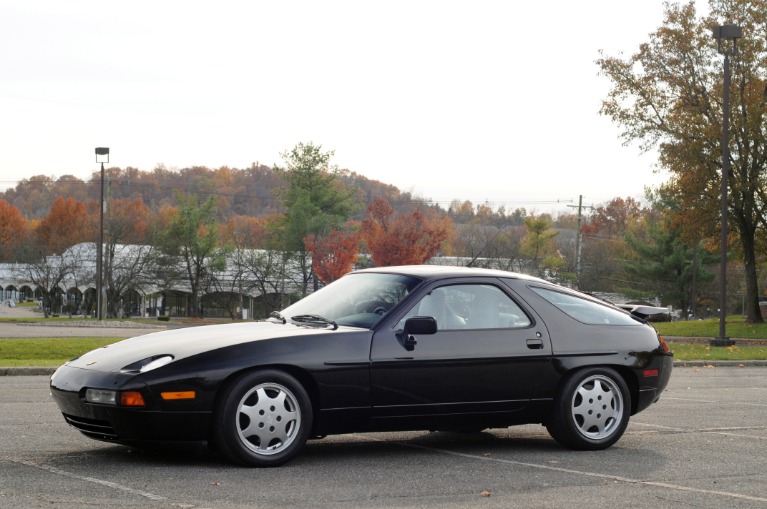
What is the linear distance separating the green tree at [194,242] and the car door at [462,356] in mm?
71873

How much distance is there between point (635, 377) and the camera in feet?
28.8

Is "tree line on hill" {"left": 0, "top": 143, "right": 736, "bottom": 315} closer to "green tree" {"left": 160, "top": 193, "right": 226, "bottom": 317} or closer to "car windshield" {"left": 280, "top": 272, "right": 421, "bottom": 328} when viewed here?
"green tree" {"left": 160, "top": 193, "right": 226, "bottom": 317}

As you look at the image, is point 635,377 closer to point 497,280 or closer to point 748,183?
point 497,280

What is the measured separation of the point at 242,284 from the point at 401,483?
72820 millimetres

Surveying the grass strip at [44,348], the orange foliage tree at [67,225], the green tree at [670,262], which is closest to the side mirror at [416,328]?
the grass strip at [44,348]

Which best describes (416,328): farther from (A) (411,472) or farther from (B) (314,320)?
(A) (411,472)

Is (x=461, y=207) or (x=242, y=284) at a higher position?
(x=461, y=207)

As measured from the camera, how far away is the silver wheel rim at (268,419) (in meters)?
7.29

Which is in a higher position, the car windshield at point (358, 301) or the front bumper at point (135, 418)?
the car windshield at point (358, 301)

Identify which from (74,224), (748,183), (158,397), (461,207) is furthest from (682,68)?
(461,207)

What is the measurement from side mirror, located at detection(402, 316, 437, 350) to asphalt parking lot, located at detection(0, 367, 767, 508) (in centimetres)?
89

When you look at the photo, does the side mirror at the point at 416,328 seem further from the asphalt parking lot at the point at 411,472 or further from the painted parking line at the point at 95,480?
the painted parking line at the point at 95,480

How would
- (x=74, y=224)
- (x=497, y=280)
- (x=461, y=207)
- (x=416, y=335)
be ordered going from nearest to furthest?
1. (x=416, y=335)
2. (x=497, y=280)
3. (x=74, y=224)
4. (x=461, y=207)

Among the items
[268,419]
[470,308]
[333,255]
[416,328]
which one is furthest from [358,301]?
[333,255]
